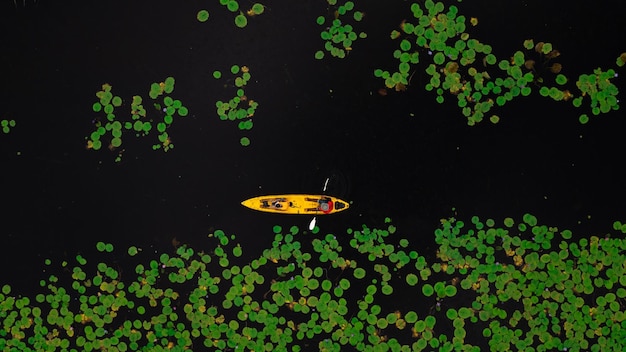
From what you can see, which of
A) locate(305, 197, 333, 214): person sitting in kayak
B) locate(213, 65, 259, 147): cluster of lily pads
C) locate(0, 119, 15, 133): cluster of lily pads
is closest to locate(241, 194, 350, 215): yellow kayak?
locate(305, 197, 333, 214): person sitting in kayak

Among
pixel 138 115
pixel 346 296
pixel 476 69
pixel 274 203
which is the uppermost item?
pixel 476 69

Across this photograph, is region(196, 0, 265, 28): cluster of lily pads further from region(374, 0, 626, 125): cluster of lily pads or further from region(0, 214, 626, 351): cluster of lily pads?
region(0, 214, 626, 351): cluster of lily pads

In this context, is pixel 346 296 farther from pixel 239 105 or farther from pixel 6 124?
pixel 6 124

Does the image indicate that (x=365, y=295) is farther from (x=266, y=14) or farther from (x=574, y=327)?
(x=266, y=14)

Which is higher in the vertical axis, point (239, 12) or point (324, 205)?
point (239, 12)

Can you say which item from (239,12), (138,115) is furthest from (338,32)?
(138,115)

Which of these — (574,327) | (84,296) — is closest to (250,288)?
(84,296)
